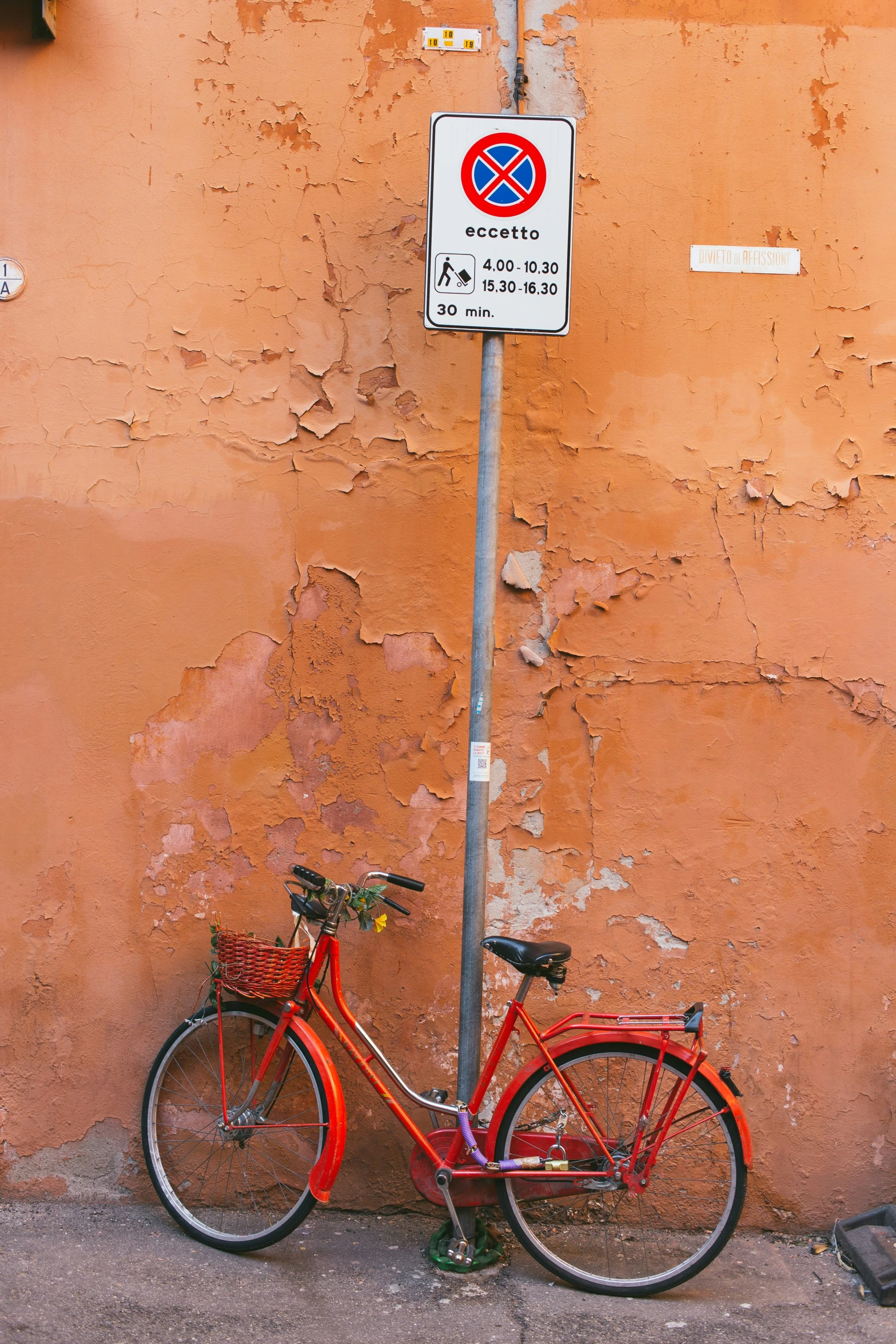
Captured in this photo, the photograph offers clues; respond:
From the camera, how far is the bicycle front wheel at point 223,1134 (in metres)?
3.34

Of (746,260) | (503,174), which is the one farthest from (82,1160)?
(746,260)

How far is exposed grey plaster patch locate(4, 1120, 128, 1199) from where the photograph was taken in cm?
349

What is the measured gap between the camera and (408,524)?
3.52 meters

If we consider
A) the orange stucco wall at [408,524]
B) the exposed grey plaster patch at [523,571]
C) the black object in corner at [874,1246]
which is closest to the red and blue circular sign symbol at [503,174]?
the orange stucco wall at [408,524]

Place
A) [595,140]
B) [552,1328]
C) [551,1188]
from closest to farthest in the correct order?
1. [552,1328]
2. [551,1188]
3. [595,140]

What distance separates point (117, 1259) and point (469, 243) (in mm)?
3127

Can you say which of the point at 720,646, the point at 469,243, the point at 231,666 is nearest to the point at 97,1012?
the point at 231,666

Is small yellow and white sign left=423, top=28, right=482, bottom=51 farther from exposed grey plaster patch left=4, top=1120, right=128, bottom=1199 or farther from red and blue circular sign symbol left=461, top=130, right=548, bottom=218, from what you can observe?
exposed grey plaster patch left=4, top=1120, right=128, bottom=1199

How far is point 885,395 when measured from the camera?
3510mm

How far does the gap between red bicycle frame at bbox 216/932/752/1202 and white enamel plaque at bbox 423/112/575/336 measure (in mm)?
1891

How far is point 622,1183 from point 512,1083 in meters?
0.41

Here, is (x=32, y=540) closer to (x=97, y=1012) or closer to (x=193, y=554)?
(x=193, y=554)

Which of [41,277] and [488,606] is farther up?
[41,277]

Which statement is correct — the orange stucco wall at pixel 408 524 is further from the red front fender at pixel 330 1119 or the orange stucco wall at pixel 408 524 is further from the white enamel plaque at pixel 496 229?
the white enamel plaque at pixel 496 229
